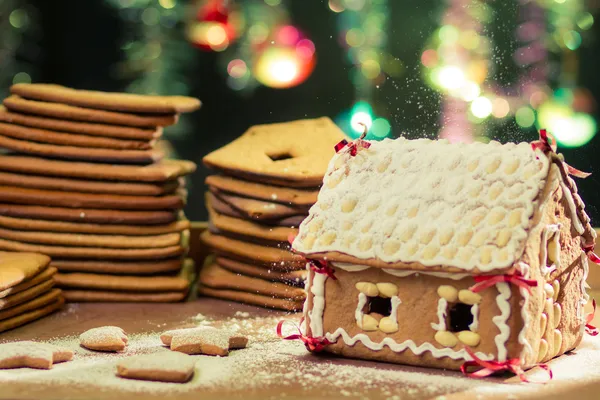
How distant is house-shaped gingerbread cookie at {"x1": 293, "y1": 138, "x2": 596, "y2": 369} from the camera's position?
8.23 feet

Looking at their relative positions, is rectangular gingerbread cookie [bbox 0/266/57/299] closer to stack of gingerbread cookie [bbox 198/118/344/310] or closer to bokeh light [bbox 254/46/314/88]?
stack of gingerbread cookie [bbox 198/118/344/310]

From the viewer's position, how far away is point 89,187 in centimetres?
359

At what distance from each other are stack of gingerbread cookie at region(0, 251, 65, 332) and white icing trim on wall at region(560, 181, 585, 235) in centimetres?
166

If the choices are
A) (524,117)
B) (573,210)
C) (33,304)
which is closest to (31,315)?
(33,304)

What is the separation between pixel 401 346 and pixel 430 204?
1.26 feet

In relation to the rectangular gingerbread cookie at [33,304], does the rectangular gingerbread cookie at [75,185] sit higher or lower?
higher

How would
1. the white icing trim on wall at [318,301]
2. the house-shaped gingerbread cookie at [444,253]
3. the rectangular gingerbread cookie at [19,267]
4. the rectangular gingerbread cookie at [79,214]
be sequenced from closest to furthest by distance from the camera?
1. the house-shaped gingerbread cookie at [444,253]
2. the white icing trim on wall at [318,301]
3. the rectangular gingerbread cookie at [19,267]
4. the rectangular gingerbread cookie at [79,214]

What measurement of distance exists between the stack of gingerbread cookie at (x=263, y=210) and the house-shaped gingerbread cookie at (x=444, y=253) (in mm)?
681

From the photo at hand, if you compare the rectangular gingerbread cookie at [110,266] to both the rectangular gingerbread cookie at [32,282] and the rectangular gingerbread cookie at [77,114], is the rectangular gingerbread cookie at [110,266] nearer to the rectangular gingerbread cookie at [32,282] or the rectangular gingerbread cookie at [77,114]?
the rectangular gingerbread cookie at [32,282]

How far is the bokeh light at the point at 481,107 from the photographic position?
12.7 ft

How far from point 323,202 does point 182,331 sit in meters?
0.57

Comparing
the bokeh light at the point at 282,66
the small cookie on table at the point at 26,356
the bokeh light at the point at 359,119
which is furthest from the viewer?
the bokeh light at the point at 282,66

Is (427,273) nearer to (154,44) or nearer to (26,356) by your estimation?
(26,356)

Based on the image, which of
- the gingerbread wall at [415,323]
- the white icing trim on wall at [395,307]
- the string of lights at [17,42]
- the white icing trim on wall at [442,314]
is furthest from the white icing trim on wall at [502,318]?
the string of lights at [17,42]
